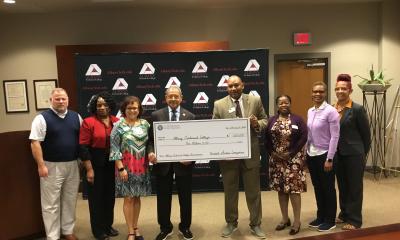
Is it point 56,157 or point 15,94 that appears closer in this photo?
point 56,157

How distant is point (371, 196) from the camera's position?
4.59m

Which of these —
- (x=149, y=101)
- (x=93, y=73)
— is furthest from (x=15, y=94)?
(x=149, y=101)

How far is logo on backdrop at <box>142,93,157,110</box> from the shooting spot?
4.76 m

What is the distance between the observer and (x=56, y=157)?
3170 mm

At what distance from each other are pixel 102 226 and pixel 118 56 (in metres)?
2.31

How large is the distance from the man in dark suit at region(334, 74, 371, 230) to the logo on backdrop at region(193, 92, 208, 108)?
6.00 ft

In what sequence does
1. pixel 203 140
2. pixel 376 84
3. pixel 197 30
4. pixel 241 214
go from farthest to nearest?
pixel 197 30 → pixel 376 84 → pixel 241 214 → pixel 203 140

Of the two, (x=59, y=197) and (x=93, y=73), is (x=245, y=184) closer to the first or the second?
(x=59, y=197)

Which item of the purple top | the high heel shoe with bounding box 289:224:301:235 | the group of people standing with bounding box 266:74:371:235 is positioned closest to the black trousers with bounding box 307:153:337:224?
the group of people standing with bounding box 266:74:371:235

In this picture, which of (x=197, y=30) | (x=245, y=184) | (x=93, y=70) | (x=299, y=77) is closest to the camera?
(x=245, y=184)

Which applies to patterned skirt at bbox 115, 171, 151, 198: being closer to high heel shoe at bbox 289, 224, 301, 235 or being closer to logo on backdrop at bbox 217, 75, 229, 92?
high heel shoe at bbox 289, 224, 301, 235

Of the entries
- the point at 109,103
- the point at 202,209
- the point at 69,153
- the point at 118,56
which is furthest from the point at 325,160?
the point at 118,56

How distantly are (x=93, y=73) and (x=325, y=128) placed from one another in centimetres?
306

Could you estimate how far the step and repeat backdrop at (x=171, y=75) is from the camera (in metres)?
4.70
